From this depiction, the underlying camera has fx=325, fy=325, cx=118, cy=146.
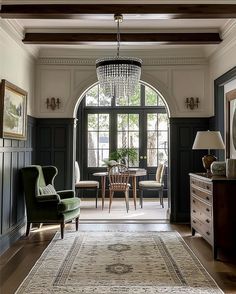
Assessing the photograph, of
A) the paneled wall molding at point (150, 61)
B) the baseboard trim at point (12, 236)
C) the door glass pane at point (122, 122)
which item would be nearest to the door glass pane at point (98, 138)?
the door glass pane at point (122, 122)

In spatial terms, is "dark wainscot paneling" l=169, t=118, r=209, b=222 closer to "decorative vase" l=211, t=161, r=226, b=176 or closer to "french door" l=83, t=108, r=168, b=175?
"decorative vase" l=211, t=161, r=226, b=176

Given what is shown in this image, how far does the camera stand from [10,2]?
12.6ft

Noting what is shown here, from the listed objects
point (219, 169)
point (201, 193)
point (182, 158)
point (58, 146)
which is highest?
point (58, 146)

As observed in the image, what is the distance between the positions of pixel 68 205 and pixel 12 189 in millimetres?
835

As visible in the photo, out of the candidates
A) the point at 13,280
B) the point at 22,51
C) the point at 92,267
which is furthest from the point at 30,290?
the point at 22,51

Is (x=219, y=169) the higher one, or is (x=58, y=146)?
(x=58, y=146)

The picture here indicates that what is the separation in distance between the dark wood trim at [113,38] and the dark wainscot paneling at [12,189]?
1.30m

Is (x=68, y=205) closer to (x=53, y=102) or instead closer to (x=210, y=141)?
(x=53, y=102)

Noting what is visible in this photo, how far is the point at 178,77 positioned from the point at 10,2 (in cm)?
317

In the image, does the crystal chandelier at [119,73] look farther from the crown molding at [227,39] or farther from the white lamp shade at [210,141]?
the crown molding at [227,39]

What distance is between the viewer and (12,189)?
464 cm

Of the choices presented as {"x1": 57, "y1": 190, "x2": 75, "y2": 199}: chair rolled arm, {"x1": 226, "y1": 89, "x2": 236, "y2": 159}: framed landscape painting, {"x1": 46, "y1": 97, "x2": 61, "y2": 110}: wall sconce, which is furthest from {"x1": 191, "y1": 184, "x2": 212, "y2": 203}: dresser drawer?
{"x1": 46, "y1": 97, "x2": 61, "y2": 110}: wall sconce

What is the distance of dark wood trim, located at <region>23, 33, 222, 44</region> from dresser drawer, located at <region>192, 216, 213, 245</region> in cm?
270

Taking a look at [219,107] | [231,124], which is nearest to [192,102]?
[219,107]
